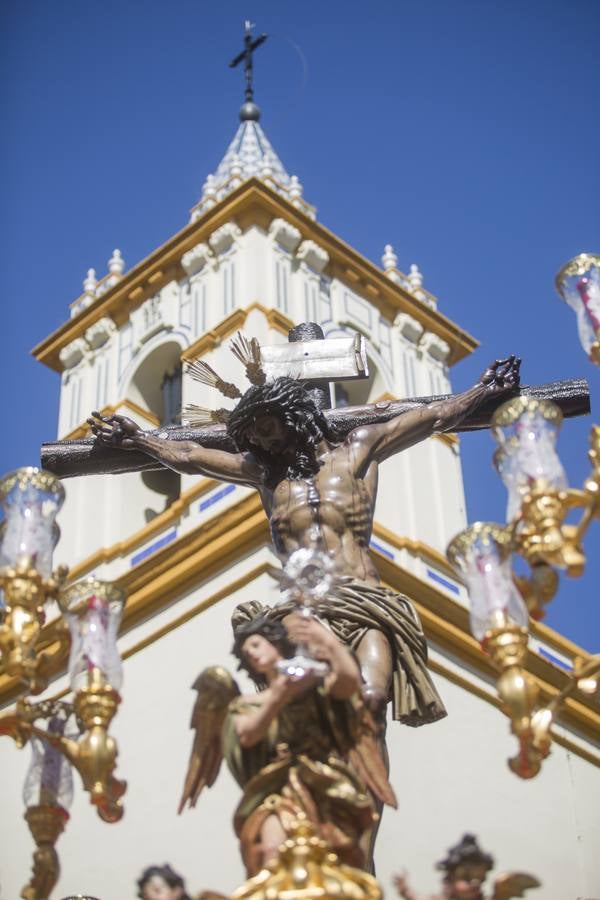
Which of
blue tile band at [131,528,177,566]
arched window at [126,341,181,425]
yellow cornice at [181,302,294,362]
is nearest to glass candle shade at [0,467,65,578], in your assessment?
blue tile band at [131,528,177,566]

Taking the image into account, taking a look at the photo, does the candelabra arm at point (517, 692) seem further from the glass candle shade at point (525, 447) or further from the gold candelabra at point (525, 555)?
the glass candle shade at point (525, 447)

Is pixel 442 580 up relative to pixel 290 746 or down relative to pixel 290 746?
up

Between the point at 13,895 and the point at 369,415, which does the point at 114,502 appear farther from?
the point at 369,415

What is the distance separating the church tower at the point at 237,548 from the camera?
48.6 feet

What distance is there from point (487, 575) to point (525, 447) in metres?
0.63

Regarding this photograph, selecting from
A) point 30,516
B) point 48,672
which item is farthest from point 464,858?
point 30,516

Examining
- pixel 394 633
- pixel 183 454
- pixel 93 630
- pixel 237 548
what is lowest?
pixel 93 630

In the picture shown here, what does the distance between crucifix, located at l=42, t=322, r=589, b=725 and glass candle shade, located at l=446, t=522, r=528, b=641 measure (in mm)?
582

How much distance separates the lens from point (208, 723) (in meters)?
5.11

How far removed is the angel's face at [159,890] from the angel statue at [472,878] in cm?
76

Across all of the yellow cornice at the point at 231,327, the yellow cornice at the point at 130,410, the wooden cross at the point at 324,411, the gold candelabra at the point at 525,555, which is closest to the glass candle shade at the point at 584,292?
the gold candelabra at the point at 525,555

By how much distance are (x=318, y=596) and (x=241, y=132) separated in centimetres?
2064

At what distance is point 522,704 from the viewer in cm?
495

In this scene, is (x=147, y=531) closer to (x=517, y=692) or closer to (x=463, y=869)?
(x=517, y=692)
